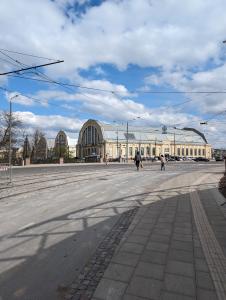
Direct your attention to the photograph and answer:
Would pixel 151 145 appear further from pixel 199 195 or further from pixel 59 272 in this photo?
pixel 59 272

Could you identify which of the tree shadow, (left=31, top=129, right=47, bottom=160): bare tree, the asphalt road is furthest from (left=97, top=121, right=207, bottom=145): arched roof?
the tree shadow

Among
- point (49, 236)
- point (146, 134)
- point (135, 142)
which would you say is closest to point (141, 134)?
point (146, 134)

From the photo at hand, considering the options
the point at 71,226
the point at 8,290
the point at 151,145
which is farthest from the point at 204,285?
the point at 151,145

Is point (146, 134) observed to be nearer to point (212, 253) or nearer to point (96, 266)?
point (212, 253)

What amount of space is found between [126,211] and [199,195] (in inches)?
171

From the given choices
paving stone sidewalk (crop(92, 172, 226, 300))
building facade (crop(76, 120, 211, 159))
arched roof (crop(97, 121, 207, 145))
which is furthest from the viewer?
arched roof (crop(97, 121, 207, 145))

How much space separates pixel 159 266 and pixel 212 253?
122cm

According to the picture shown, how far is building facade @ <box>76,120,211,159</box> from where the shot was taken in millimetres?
102500

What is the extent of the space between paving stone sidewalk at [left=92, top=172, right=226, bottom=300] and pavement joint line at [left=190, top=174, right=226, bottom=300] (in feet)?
0.21

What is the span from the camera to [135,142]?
10581cm

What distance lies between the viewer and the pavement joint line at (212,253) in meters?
4.52

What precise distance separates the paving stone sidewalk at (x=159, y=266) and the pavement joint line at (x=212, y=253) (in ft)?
0.21

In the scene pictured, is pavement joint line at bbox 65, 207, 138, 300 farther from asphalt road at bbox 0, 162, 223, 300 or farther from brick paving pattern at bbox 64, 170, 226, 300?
asphalt road at bbox 0, 162, 223, 300

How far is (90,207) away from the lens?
1033 cm
